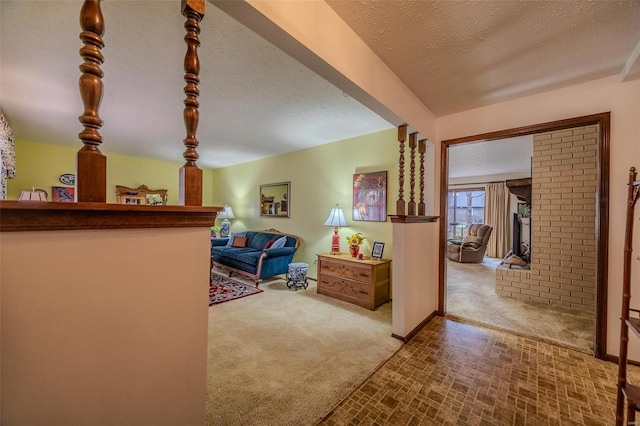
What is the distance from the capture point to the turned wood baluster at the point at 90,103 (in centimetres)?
72

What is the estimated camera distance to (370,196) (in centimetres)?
380

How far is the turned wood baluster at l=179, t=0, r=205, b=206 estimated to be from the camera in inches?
35.9

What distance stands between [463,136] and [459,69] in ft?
3.21

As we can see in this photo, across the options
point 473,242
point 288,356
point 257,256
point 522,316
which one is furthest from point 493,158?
point 288,356

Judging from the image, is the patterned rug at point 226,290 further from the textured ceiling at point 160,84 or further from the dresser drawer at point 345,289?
the textured ceiling at point 160,84

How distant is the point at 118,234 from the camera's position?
0.80 m

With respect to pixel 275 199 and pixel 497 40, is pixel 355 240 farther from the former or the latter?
pixel 497 40

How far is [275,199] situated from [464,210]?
6.29 m

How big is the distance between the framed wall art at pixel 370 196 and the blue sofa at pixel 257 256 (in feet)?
4.76

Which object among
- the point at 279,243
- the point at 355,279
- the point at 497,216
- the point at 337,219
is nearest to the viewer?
the point at 355,279

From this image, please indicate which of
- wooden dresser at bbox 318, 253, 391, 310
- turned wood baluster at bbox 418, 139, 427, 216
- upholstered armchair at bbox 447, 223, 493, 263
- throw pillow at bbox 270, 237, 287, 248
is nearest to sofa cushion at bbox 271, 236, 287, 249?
throw pillow at bbox 270, 237, 287, 248

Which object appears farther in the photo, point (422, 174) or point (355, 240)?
point (355, 240)

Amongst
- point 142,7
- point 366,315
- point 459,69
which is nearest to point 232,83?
point 142,7

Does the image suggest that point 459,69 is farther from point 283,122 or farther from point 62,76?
point 62,76
